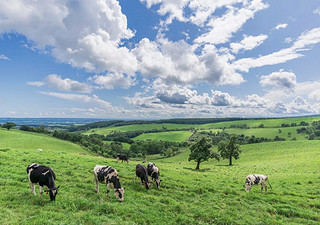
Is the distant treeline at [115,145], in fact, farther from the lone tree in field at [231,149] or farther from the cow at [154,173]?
the cow at [154,173]

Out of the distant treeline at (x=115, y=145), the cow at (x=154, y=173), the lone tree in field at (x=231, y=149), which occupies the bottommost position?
the distant treeline at (x=115, y=145)

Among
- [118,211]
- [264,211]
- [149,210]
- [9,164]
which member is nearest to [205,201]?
[264,211]

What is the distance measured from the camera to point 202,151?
41781 mm

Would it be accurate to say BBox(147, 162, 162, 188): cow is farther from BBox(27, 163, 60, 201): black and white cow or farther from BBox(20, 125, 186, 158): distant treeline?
BBox(20, 125, 186, 158): distant treeline

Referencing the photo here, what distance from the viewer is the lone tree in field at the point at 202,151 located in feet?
133

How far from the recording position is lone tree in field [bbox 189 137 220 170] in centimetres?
4062

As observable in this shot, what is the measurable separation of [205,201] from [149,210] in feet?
17.4

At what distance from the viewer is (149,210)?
10.3m

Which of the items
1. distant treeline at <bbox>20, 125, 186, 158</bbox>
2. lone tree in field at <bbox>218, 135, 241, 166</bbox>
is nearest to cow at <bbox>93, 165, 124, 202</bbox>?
lone tree in field at <bbox>218, 135, 241, 166</bbox>

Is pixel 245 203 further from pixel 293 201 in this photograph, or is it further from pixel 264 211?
pixel 293 201

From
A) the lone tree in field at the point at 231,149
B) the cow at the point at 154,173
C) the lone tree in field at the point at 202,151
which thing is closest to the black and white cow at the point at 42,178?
the cow at the point at 154,173

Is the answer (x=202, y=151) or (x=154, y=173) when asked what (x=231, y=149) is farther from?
(x=154, y=173)

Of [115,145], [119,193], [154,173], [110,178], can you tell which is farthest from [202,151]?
[115,145]

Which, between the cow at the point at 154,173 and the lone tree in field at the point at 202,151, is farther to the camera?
the lone tree in field at the point at 202,151
